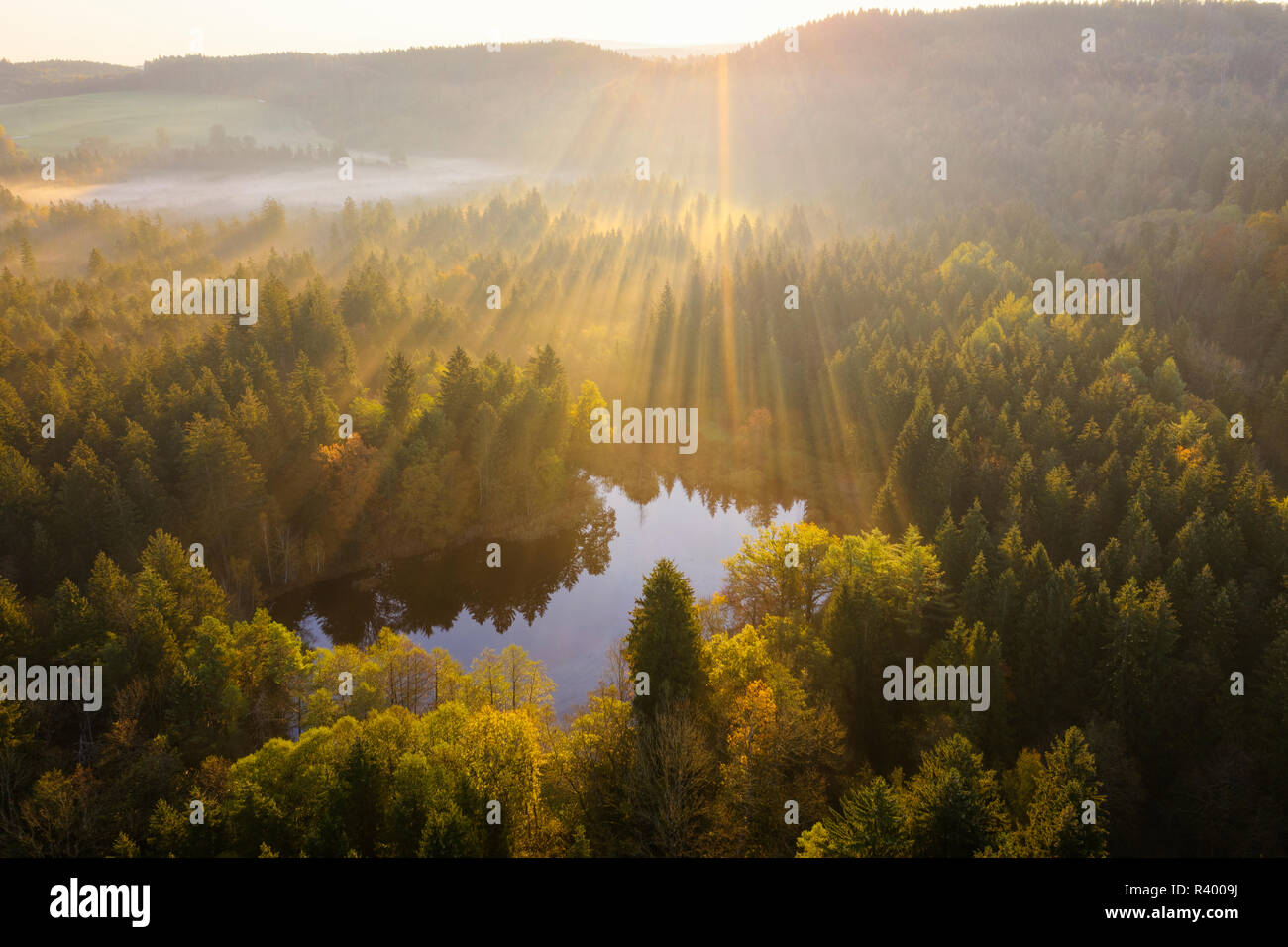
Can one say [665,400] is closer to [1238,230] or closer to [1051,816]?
[1051,816]

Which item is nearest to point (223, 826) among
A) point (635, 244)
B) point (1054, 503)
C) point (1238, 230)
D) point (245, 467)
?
point (245, 467)

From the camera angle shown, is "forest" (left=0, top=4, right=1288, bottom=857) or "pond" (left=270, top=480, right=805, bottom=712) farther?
"pond" (left=270, top=480, right=805, bottom=712)

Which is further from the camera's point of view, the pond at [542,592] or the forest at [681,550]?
the pond at [542,592]

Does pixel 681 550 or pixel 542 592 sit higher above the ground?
pixel 681 550
